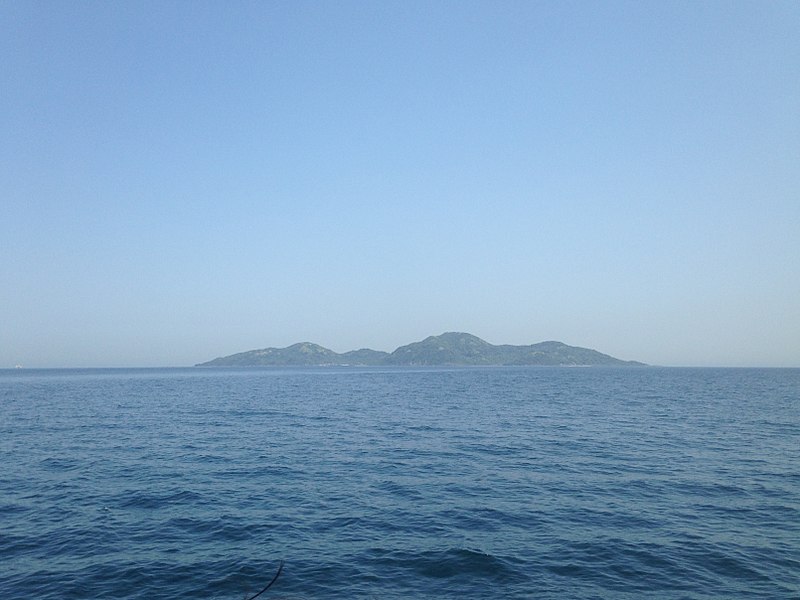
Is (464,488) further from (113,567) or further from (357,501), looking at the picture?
(113,567)

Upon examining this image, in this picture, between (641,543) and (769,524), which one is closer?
(641,543)

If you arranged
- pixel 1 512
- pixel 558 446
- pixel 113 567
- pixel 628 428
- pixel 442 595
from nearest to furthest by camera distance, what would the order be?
pixel 442 595 → pixel 113 567 → pixel 1 512 → pixel 558 446 → pixel 628 428

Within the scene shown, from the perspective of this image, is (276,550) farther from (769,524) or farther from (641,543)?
(769,524)

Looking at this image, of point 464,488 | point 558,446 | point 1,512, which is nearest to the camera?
point 1,512

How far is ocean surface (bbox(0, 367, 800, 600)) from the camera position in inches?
867

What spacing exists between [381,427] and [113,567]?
146 ft

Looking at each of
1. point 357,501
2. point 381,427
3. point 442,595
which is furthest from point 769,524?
point 381,427

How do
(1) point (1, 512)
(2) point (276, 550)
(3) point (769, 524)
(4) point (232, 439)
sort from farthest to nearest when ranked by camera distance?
(4) point (232, 439) < (1) point (1, 512) < (3) point (769, 524) < (2) point (276, 550)

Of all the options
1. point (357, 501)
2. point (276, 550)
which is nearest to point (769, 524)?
point (357, 501)

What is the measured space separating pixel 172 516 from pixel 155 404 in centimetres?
7811

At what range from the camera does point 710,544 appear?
25906 mm

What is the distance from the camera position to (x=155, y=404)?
100 meters

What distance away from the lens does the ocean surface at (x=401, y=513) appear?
22031 millimetres

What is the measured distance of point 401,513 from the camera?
3050cm
